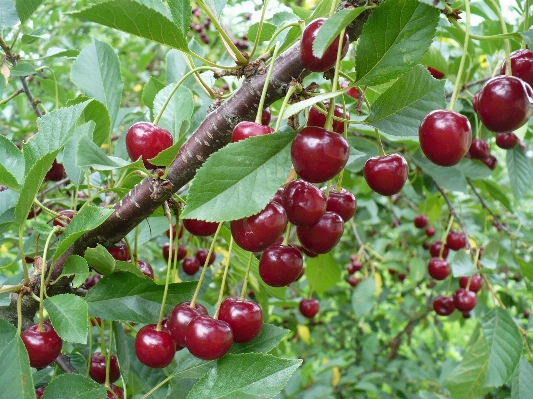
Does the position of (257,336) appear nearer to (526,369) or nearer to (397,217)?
(526,369)

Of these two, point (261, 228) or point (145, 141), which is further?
point (145, 141)

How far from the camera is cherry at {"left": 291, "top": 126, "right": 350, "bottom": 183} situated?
78 centimetres

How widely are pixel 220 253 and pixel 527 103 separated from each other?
2212 millimetres

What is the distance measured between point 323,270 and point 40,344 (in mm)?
1612

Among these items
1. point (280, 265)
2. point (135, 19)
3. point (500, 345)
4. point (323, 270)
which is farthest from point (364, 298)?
point (135, 19)

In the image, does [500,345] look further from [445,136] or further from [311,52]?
[311,52]

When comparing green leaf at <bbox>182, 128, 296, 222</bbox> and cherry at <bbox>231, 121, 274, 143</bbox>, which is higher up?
cherry at <bbox>231, 121, 274, 143</bbox>

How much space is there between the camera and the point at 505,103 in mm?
807

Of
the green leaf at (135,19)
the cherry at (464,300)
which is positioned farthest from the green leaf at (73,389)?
the cherry at (464,300)

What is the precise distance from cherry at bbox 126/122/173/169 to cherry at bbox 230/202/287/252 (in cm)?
26

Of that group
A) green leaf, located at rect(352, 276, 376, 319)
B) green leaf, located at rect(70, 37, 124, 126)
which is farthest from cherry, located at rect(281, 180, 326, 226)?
green leaf, located at rect(352, 276, 376, 319)

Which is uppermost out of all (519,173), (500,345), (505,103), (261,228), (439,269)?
(505,103)

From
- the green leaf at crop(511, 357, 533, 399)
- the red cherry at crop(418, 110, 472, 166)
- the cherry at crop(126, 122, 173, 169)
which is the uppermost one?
the cherry at crop(126, 122, 173, 169)

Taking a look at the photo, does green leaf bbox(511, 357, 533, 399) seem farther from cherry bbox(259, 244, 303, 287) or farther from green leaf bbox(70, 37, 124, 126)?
green leaf bbox(70, 37, 124, 126)
